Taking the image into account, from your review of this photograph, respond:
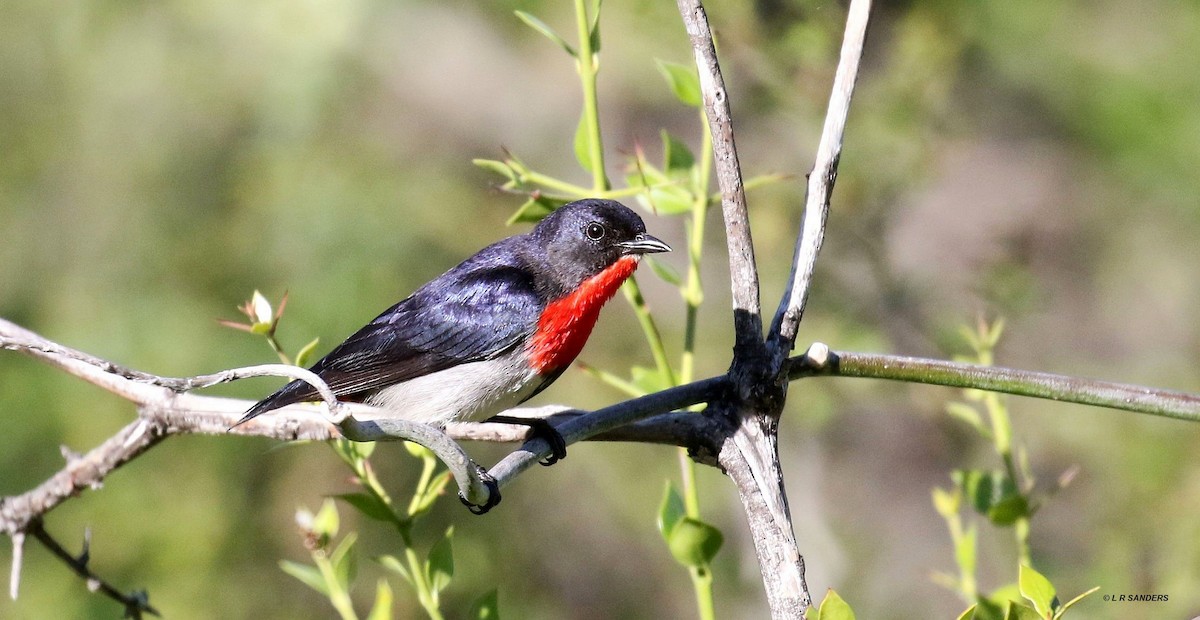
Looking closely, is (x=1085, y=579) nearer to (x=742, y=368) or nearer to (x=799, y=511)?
(x=799, y=511)

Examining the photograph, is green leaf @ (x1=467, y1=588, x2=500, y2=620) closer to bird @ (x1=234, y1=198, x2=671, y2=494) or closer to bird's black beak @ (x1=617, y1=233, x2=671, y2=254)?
bird @ (x1=234, y1=198, x2=671, y2=494)

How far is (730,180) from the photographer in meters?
2.16

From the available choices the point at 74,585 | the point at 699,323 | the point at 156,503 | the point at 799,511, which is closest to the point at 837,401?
the point at 799,511

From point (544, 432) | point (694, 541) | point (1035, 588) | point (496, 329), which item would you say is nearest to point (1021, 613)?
point (1035, 588)

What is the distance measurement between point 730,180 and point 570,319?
127cm

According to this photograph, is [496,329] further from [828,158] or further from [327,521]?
[828,158]

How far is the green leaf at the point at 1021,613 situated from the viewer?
1713 mm

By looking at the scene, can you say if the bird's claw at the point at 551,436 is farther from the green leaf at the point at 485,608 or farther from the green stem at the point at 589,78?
the green stem at the point at 589,78

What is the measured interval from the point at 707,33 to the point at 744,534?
12.4 ft

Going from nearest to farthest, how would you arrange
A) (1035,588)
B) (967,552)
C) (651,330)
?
(1035,588) < (651,330) < (967,552)

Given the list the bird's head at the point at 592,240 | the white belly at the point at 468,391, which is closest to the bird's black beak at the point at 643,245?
the bird's head at the point at 592,240

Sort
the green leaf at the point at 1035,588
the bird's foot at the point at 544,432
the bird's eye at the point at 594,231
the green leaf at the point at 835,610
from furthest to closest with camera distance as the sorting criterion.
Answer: the bird's eye at the point at 594,231
the bird's foot at the point at 544,432
the green leaf at the point at 1035,588
the green leaf at the point at 835,610

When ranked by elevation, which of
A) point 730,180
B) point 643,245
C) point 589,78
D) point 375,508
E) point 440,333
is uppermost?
point 643,245

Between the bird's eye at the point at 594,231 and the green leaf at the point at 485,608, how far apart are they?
1.26 meters
